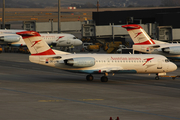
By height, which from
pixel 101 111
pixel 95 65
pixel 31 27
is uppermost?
pixel 31 27

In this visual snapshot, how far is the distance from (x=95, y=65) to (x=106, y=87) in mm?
4065

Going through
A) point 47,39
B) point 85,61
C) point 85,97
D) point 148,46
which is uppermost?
point 47,39

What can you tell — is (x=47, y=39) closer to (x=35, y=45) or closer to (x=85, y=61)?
(x=35, y=45)

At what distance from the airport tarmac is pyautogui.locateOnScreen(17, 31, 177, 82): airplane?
5.46ft

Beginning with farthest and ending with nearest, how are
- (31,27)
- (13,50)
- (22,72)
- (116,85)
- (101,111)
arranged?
(31,27) < (13,50) < (22,72) < (116,85) < (101,111)

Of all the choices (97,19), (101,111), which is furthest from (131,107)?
(97,19)

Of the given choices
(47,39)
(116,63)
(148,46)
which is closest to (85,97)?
(116,63)

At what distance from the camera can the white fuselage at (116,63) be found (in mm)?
41438

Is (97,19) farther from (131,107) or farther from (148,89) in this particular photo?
(131,107)

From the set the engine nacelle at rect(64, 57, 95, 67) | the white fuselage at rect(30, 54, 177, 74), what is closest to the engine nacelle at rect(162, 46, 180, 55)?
the white fuselage at rect(30, 54, 177, 74)

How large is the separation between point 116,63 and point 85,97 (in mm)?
11352

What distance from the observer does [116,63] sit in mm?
42844

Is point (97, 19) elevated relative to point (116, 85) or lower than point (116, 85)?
elevated

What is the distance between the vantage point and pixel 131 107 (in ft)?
91.9
